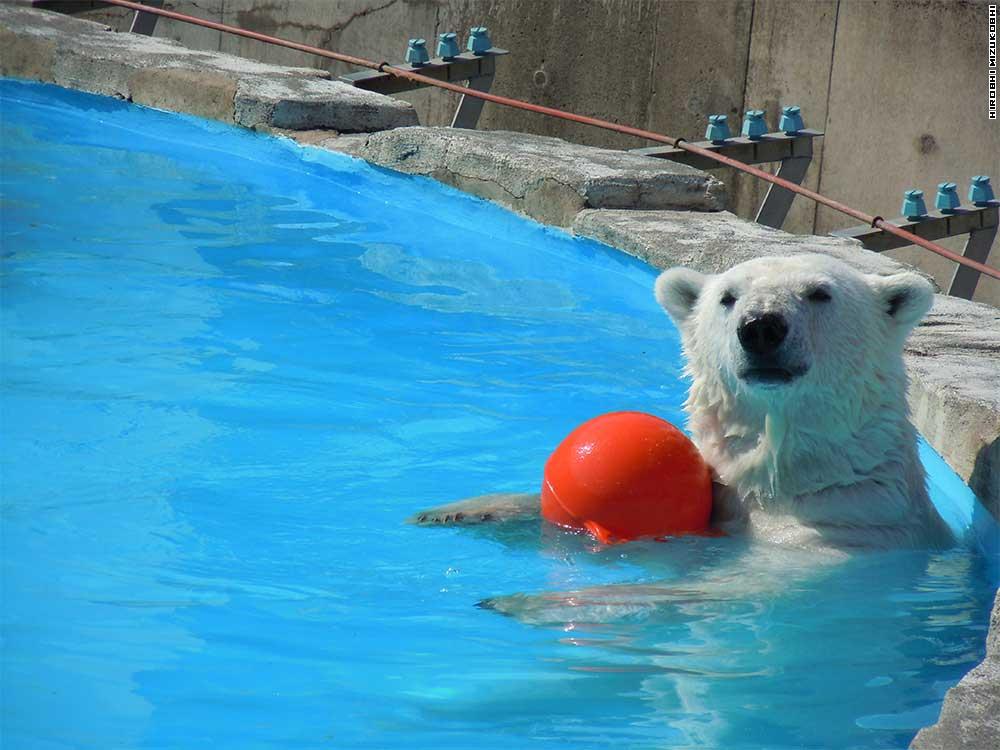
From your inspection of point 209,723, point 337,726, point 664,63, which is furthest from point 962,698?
point 664,63

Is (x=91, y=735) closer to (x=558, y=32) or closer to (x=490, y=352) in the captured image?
(x=490, y=352)

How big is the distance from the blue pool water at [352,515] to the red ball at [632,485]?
6 centimetres

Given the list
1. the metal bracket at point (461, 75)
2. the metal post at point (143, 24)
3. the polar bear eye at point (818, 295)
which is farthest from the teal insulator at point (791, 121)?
the metal post at point (143, 24)

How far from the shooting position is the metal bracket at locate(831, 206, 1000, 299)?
6.21 metres

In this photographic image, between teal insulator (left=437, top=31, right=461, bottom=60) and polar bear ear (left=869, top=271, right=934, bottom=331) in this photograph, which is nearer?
polar bear ear (left=869, top=271, right=934, bottom=331)

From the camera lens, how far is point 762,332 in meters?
3.27

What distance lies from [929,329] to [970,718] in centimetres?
247

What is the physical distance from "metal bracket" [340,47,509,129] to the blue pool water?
888 mm

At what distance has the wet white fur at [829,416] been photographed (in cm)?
340

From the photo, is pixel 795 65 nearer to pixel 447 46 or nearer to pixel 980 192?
pixel 447 46

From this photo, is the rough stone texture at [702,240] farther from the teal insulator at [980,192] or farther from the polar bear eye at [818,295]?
the polar bear eye at [818,295]

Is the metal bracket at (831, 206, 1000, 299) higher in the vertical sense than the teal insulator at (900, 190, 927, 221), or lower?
lower

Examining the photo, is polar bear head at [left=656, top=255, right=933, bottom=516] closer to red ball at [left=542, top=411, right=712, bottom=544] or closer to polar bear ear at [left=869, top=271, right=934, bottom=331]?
polar bear ear at [left=869, top=271, right=934, bottom=331]

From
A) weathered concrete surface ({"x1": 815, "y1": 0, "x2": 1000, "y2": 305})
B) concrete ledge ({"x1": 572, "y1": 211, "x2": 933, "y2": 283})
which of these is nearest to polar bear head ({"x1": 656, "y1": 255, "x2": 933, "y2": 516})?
concrete ledge ({"x1": 572, "y1": 211, "x2": 933, "y2": 283})
